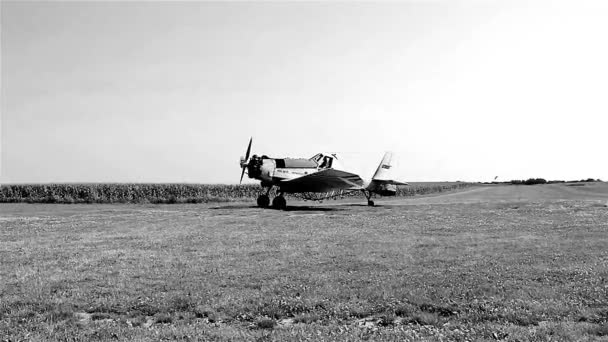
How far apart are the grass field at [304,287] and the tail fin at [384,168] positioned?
102 ft

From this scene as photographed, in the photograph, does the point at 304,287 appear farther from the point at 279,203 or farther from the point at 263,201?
the point at 263,201

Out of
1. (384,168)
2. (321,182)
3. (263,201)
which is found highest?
(384,168)

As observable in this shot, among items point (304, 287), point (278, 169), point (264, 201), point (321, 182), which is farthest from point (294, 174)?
point (304, 287)

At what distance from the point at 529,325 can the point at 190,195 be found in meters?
59.1

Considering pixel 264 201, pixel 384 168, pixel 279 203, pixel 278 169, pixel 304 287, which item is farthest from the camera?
pixel 384 168

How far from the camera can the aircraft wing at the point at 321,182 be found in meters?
40.2

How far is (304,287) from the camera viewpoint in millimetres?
11156

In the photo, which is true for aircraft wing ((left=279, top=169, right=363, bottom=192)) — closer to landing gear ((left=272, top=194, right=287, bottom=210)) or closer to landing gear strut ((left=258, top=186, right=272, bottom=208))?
landing gear ((left=272, top=194, right=287, bottom=210))

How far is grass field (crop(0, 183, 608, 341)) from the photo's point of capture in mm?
8148

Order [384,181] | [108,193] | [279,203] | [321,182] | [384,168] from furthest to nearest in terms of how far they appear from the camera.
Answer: [108,193], [384,168], [384,181], [321,182], [279,203]

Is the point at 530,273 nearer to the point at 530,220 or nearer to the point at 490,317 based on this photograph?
the point at 490,317

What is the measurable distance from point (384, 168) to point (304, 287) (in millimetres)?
43838

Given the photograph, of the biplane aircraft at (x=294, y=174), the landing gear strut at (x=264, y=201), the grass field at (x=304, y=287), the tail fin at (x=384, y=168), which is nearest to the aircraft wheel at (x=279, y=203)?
the biplane aircraft at (x=294, y=174)

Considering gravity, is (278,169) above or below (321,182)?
above
